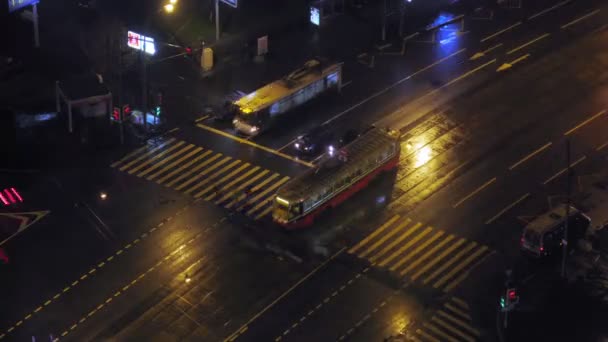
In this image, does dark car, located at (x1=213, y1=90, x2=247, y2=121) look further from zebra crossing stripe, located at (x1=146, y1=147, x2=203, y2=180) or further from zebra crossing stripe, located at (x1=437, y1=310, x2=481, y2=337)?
zebra crossing stripe, located at (x1=437, y1=310, x2=481, y2=337)

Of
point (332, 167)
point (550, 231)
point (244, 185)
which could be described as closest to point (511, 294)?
point (550, 231)

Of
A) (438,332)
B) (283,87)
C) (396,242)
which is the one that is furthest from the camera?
(283,87)

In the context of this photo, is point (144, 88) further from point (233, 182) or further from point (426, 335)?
point (426, 335)

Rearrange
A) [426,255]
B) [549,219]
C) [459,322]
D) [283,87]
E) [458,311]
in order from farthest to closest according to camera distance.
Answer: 1. [283,87]
2. [426,255]
3. [549,219]
4. [458,311]
5. [459,322]

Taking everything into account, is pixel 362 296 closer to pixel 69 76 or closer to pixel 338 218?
pixel 338 218

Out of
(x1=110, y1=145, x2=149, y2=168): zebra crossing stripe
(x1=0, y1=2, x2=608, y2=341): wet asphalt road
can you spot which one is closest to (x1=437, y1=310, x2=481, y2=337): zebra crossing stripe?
A: (x1=0, y1=2, x2=608, y2=341): wet asphalt road
